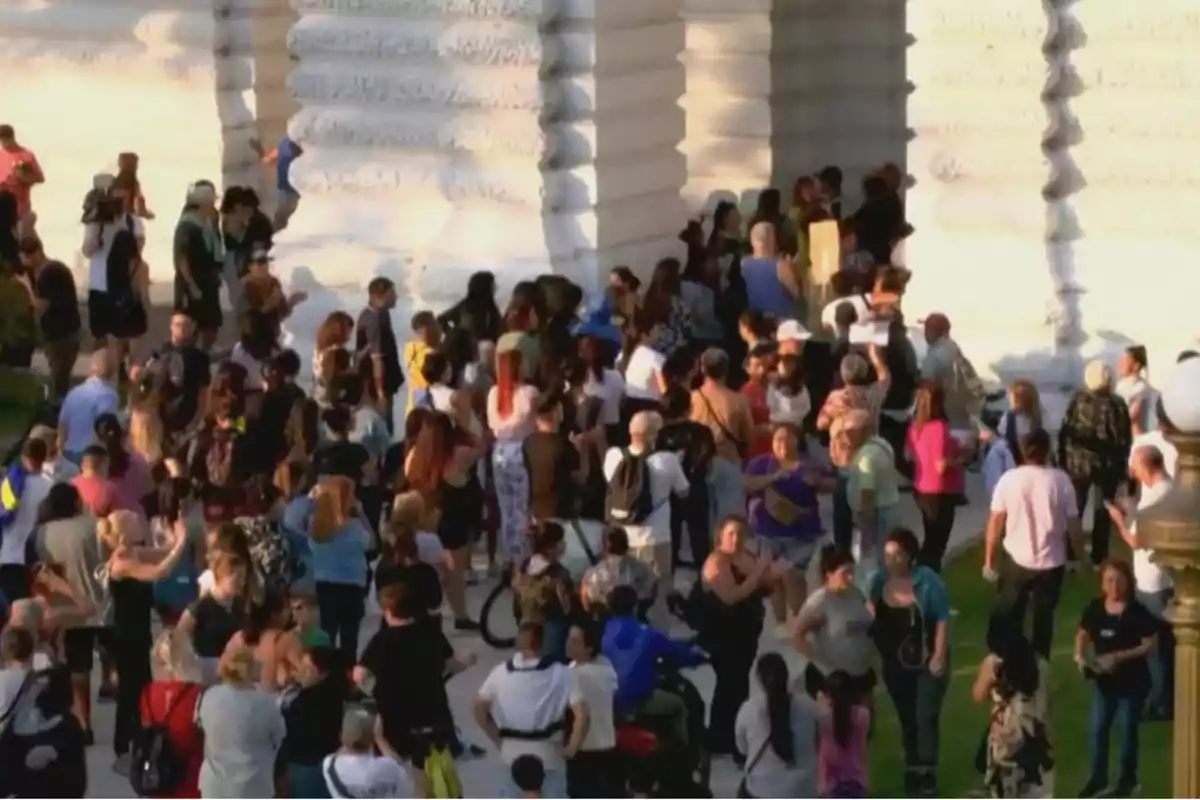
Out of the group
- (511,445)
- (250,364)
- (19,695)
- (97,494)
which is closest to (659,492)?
(511,445)

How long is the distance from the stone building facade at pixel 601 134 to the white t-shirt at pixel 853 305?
64.9 inches

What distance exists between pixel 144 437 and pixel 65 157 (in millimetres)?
9642

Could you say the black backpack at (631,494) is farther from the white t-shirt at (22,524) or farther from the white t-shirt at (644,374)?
the white t-shirt at (22,524)

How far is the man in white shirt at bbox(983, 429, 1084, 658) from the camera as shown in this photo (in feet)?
58.8

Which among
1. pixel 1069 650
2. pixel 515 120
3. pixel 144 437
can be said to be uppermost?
pixel 515 120

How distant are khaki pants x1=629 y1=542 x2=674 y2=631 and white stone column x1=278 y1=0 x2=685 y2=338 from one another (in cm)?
603

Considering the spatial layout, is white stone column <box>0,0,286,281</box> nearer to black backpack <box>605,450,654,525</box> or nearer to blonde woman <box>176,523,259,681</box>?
black backpack <box>605,450,654,525</box>

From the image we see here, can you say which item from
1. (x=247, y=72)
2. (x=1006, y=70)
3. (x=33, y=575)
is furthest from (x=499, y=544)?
(x=247, y=72)

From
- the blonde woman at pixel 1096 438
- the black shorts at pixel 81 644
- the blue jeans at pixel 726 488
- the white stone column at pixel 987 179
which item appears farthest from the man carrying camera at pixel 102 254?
the blonde woman at pixel 1096 438

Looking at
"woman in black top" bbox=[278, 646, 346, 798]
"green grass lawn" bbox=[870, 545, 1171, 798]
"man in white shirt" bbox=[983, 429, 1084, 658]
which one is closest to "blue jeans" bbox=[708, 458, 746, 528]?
"green grass lawn" bbox=[870, 545, 1171, 798]

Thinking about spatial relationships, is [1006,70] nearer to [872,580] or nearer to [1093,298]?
[1093,298]

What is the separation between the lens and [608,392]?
20594 millimetres

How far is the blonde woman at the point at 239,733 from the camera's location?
49.6 ft

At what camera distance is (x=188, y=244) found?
24547 mm
